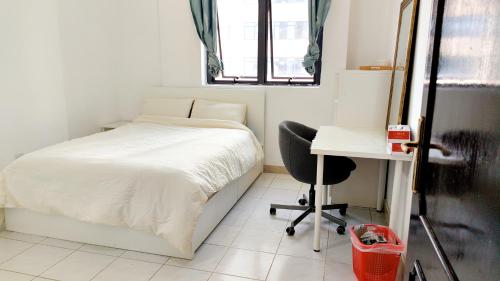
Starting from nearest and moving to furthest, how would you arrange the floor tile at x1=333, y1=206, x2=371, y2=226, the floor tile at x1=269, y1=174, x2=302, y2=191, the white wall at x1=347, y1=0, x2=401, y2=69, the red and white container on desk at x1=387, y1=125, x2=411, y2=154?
Result: the red and white container on desk at x1=387, y1=125, x2=411, y2=154 < the floor tile at x1=333, y1=206, x2=371, y2=226 < the white wall at x1=347, y1=0, x2=401, y2=69 < the floor tile at x1=269, y1=174, x2=302, y2=191

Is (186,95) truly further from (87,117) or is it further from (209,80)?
(87,117)

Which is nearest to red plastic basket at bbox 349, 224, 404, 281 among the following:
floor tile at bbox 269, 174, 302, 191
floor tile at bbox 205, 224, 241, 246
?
floor tile at bbox 205, 224, 241, 246

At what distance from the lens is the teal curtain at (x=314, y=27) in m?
3.69

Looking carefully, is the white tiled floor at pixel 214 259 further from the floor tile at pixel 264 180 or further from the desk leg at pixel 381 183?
the floor tile at pixel 264 180

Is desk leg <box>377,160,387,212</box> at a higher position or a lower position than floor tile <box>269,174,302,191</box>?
higher

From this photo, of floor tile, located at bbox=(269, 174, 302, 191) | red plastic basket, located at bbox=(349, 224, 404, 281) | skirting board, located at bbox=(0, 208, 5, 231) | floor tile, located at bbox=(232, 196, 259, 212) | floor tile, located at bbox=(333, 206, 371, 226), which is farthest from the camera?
floor tile, located at bbox=(269, 174, 302, 191)

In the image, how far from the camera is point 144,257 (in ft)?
7.70

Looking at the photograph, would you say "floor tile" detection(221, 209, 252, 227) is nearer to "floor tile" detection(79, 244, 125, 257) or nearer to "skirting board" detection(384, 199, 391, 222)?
"floor tile" detection(79, 244, 125, 257)

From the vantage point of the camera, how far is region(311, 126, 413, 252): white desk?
2.14 m

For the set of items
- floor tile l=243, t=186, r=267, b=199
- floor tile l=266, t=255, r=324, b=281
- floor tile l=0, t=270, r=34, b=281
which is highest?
floor tile l=243, t=186, r=267, b=199

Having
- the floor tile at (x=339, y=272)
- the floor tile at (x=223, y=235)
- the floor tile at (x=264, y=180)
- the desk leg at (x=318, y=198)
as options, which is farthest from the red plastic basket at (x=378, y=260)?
the floor tile at (x=264, y=180)

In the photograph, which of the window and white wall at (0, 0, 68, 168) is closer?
white wall at (0, 0, 68, 168)

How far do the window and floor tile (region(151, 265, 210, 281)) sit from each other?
2619 millimetres

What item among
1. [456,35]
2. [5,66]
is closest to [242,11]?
[5,66]
